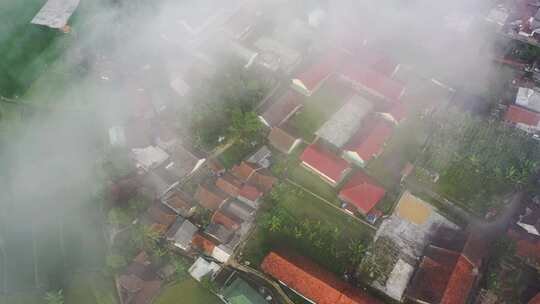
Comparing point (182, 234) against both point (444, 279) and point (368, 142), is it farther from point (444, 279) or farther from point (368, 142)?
point (444, 279)

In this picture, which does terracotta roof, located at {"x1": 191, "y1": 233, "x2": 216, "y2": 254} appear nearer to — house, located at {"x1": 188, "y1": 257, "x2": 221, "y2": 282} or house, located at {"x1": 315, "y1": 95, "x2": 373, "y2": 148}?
house, located at {"x1": 188, "y1": 257, "x2": 221, "y2": 282}

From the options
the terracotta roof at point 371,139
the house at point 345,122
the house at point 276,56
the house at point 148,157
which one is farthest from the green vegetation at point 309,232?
the house at point 276,56

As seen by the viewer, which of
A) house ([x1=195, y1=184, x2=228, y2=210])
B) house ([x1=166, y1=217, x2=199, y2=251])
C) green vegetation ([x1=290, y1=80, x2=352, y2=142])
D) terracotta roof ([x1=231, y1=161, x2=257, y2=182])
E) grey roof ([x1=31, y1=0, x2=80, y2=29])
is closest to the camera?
house ([x1=166, y1=217, x2=199, y2=251])

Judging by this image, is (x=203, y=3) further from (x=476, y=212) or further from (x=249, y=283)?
(x=476, y=212)

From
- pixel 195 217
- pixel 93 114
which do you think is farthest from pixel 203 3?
pixel 195 217

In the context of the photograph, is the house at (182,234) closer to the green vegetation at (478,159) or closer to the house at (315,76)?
the house at (315,76)

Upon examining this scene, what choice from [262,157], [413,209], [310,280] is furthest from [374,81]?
[310,280]

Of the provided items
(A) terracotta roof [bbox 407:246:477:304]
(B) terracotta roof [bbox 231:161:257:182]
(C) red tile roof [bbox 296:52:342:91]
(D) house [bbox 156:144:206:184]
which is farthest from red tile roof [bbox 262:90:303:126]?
(A) terracotta roof [bbox 407:246:477:304]
